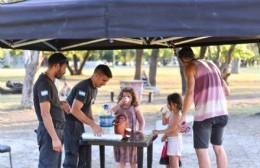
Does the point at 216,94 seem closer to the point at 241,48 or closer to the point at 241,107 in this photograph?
the point at 241,107

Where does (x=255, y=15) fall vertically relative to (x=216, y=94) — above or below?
above

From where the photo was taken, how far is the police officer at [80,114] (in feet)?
17.8

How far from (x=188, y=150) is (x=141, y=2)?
571cm

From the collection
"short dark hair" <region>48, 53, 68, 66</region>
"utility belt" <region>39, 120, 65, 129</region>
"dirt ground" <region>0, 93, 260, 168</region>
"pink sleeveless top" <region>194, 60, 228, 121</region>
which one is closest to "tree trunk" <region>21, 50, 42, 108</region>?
"dirt ground" <region>0, 93, 260, 168</region>

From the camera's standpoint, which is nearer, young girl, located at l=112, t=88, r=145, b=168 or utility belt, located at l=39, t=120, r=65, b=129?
utility belt, located at l=39, t=120, r=65, b=129

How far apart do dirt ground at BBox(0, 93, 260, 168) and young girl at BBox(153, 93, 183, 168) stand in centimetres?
64

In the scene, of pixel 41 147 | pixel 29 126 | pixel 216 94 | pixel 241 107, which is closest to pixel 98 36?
pixel 41 147

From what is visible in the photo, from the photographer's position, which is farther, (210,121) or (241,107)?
(241,107)

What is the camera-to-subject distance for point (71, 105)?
5.73 meters

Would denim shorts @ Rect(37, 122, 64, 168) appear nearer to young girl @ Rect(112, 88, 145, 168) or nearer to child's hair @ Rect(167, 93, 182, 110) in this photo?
young girl @ Rect(112, 88, 145, 168)

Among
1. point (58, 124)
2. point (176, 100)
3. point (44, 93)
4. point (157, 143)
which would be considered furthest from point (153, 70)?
point (44, 93)

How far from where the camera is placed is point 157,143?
9.77 metres

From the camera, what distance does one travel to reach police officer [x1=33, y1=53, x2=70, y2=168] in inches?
191

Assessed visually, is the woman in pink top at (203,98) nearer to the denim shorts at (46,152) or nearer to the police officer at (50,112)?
the police officer at (50,112)
